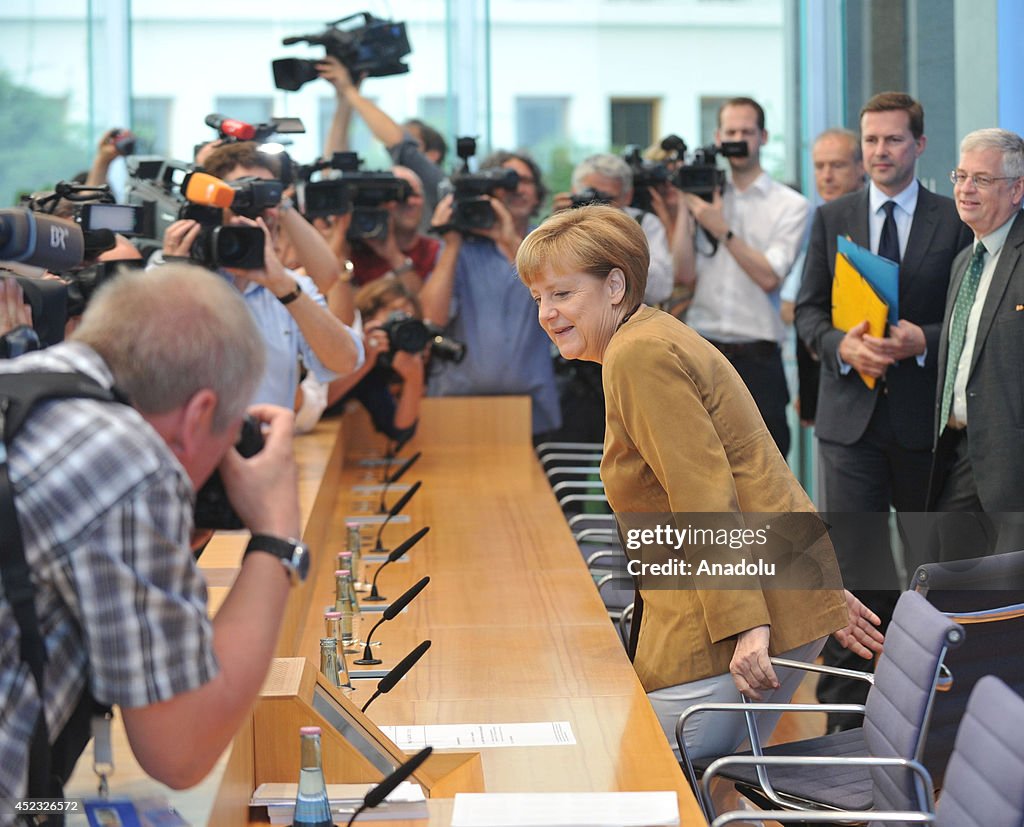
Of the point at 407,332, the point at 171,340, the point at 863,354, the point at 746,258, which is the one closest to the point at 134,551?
the point at 171,340

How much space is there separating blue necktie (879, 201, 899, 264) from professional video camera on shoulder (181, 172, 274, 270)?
71.2 inches

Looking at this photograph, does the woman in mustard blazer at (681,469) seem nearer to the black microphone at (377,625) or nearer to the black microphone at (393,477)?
the black microphone at (377,625)

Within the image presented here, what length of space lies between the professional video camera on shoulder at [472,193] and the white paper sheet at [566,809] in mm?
3354

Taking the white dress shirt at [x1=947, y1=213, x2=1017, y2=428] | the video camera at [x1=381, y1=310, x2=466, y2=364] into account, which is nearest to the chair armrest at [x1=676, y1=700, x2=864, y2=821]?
the white dress shirt at [x1=947, y1=213, x2=1017, y2=428]

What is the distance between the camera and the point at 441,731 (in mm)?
2189

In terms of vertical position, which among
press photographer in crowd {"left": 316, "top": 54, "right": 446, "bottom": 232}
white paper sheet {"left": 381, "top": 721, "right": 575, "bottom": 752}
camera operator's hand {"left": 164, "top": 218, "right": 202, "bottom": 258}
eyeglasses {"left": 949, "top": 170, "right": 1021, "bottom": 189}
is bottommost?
white paper sheet {"left": 381, "top": 721, "right": 575, "bottom": 752}

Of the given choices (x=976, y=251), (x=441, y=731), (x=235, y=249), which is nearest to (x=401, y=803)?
(x=441, y=731)

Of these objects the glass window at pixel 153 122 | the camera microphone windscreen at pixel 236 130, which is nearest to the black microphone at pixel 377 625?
the camera microphone windscreen at pixel 236 130

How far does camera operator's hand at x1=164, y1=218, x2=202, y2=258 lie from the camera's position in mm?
3109

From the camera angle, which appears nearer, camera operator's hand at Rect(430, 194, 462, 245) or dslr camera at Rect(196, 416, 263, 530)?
dslr camera at Rect(196, 416, 263, 530)

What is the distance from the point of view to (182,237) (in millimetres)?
3129

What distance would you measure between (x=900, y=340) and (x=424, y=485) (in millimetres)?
1644

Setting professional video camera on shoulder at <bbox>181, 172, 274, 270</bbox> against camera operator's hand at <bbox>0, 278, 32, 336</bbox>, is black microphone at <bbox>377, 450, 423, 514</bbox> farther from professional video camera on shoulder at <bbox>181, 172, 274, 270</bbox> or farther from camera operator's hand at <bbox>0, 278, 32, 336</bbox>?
camera operator's hand at <bbox>0, 278, 32, 336</bbox>

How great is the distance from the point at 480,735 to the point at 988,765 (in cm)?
78
